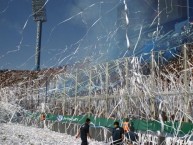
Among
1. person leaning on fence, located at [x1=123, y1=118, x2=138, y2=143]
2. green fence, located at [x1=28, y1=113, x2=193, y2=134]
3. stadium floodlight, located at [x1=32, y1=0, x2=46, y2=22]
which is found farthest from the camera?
stadium floodlight, located at [x1=32, y1=0, x2=46, y2=22]

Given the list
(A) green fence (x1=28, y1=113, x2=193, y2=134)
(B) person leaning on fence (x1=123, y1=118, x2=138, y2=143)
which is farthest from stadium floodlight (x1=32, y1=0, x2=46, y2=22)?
(B) person leaning on fence (x1=123, y1=118, x2=138, y2=143)

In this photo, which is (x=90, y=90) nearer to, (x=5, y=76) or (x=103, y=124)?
(x=103, y=124)

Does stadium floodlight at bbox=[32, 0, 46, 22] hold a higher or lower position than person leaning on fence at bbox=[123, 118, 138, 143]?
higher

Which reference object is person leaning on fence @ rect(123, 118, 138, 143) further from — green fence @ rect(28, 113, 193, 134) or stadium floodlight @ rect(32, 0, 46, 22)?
stadium floodlight @ rect(32, 0, 46, 22)

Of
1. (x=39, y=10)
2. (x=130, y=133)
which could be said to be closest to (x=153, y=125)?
(x=130, y=133)

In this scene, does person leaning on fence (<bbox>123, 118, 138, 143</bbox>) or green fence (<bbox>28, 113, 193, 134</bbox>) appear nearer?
green fence (<bbox>28, 113, 193, 134</bbox>)

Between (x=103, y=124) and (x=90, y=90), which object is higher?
(x=90, y=90)

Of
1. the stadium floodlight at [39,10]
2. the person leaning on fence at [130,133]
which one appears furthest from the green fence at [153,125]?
the stadium floodlight at [39,10]

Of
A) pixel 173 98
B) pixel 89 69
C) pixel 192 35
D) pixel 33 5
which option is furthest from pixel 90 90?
pixel 33 5

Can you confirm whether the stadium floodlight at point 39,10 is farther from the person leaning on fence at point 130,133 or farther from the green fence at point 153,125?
the person leaning on fence at point 130,133

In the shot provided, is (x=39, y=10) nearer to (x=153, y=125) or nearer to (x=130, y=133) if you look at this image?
(x=153, y=125)

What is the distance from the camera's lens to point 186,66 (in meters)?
14.7

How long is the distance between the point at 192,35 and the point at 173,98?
33194mm

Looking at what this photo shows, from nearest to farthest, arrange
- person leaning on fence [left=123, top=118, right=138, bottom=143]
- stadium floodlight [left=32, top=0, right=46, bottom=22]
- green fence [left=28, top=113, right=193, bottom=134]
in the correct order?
green fence [left=28, top=113, right=193, bottom=134] < person leaning on fence [left=123, top=118, right=138, bottom=143] < stadium floodlight [left=32, top=0, right=46, bottom=22]
